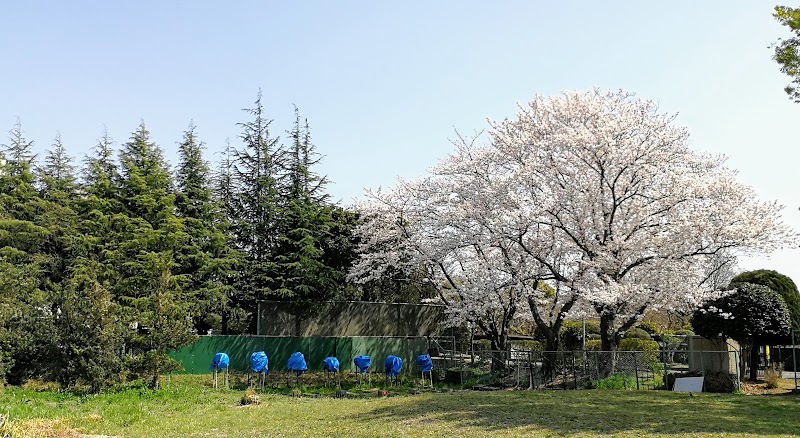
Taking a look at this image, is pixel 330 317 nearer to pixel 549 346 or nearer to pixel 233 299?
pixel 233 299

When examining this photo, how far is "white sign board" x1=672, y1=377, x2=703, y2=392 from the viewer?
17.9 metres

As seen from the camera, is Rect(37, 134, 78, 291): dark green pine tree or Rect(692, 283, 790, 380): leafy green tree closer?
Rect(692, 283, 790, 380): leafy green tree

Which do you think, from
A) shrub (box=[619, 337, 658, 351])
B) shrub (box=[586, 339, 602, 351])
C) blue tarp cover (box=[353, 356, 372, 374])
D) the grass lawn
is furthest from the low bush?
the grass lawn

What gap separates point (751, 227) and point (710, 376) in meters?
4.79

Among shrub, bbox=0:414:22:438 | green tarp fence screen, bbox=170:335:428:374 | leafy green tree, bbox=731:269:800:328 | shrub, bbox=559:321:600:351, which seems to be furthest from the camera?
shrub, bbox=559:321:600:351

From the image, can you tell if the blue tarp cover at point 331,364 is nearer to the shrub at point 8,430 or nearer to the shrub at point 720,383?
the shrub at point 720,383

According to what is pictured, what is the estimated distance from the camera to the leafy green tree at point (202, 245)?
2863 centimetres

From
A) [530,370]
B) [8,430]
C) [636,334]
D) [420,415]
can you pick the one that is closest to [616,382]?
[530,370]

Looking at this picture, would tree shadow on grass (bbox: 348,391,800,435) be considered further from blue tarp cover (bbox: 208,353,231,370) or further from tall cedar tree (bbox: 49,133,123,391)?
tall cedar tree (bbox: 49,133,123,391)

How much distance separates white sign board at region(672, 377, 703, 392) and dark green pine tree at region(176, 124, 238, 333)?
698 inches

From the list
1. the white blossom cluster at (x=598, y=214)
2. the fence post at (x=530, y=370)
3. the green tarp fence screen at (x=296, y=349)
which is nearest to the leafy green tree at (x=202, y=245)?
the green tarp fence screen at (x=296, y=349)

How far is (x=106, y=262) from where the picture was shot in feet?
89.3

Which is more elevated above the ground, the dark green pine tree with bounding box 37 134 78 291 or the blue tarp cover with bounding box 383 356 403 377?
the dark green pine tree with bounding box 37 134 78 291

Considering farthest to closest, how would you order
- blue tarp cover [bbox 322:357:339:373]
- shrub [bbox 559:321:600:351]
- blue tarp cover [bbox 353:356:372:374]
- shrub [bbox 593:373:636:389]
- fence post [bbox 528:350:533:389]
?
shrub [bbox 559:321:600:351]
blue tarp cover [bbox 353:356:372:374]
blue tarp cover [bbox 322:357:339:373]
fence post [bbox 528:350:533:389]
shrub [bbox 593:373:636:389]
